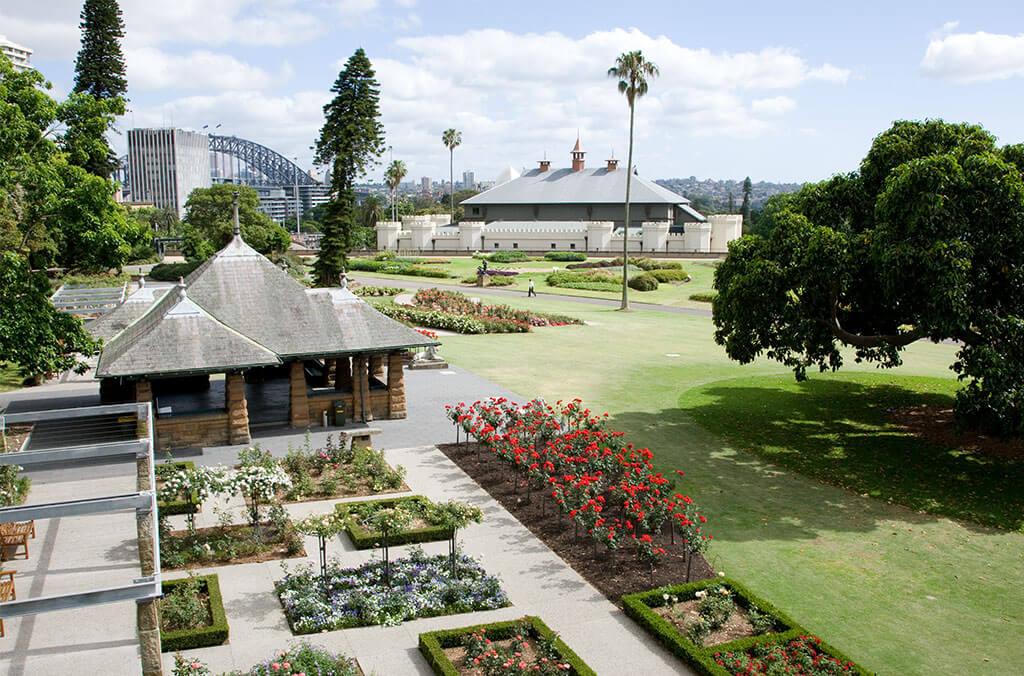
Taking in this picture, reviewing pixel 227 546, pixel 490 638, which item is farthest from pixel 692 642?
pixel 227 546

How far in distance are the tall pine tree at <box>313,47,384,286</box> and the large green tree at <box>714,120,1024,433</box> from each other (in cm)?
3645

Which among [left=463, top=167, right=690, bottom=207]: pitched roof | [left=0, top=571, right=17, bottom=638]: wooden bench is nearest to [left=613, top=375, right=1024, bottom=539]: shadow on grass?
[left=0, top=571, right=17, bottom=638]: wooden bench

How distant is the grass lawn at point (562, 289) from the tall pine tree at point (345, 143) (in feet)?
27.4

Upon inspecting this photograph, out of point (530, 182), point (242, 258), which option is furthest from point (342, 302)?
point (530, 182)

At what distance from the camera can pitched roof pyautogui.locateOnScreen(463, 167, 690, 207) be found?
101 m

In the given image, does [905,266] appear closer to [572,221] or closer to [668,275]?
[668,275]

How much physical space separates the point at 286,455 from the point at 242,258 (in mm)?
6591

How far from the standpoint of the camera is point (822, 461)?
20.9 meters

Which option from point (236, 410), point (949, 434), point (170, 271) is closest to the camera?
point (236, 410)

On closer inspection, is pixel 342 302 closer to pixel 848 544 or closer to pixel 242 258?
pixel 242 258

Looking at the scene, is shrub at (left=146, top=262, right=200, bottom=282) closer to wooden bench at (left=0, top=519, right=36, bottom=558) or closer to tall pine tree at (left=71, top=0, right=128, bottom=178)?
tall pine tree at (left=71, top=0, right=128, bottom=178)

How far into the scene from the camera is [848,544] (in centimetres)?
1594

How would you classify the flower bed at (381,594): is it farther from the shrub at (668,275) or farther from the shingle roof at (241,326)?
the shrub at (668,275)

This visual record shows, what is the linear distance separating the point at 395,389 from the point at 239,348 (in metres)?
5.07
